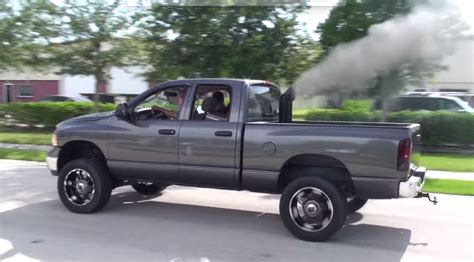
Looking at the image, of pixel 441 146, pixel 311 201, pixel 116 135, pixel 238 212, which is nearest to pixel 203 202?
pixel 238 212

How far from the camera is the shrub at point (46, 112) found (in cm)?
2086

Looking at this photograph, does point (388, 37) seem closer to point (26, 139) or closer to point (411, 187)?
point (411, 187)

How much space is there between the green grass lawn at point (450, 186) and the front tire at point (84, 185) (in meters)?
5.59

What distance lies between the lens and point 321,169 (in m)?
6.18

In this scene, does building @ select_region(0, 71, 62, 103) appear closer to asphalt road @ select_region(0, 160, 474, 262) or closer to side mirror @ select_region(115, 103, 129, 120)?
asphalt road @ select_region(0, 160, 474, 262)

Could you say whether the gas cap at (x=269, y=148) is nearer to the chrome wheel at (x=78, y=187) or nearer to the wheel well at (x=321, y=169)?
the wheel well at (x=321, y=169)

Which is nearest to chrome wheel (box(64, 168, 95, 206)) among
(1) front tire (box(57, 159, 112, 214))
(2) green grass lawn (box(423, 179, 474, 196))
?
(1) front tire (box(57, 159, 112, 214))

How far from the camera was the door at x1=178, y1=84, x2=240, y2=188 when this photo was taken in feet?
20.8

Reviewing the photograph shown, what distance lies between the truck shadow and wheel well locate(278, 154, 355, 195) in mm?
635

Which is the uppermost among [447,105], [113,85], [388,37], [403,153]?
[388,37]

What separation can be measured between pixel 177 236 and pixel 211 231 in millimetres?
455

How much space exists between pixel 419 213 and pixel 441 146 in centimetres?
808

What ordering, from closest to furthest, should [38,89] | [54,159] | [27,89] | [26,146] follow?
1. [54,159]
2. [26,146]
3. [38,89]
4. [27,89]

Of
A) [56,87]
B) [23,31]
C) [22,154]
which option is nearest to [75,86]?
[56,87]
